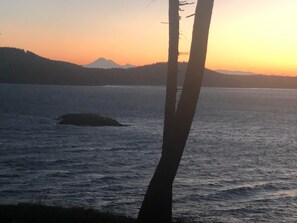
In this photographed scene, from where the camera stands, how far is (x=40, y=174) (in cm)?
3544

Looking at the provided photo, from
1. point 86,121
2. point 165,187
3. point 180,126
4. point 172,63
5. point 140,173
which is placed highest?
point 172,63

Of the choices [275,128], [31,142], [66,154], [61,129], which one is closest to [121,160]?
[66,154]

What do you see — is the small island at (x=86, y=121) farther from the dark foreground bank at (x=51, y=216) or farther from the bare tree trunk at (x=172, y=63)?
the bare tree trunk at (x=172, y=63)

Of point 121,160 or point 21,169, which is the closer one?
point 21,169

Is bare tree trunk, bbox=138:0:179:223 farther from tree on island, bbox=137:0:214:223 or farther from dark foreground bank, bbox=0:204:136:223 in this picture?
dark foreground bank, bbox=0:204:136:223

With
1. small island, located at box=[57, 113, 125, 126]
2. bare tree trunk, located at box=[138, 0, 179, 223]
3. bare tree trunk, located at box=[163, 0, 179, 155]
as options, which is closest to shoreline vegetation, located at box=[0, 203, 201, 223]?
bare tree trunk, located at box=[138, 0, 179, 223]

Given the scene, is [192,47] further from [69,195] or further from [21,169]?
[21,169]

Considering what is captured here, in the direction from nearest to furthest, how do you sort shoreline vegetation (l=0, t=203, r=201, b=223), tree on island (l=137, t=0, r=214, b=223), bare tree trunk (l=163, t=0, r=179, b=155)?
1. tree on island (l=137, t=0, r=214, b=223)
2. bare tree trunk (l=163, t=0, r=179, b=155)
3. shoreline vegetation (l=0, t=203, r=201, b=223)

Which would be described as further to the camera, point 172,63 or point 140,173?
point 140,173

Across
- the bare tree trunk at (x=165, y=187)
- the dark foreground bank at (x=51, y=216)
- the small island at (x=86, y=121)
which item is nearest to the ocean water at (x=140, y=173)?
the dark foreground bank at (x=51, y=216)

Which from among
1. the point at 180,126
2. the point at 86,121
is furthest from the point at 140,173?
the point at 86,121

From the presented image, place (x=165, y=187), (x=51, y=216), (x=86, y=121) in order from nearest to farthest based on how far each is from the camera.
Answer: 1. (x=165, y=187)
2. (x=51, y=216)
3. (x=86, y=121)

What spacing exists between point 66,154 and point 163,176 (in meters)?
37.5

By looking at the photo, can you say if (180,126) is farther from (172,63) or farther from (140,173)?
(140,173)
